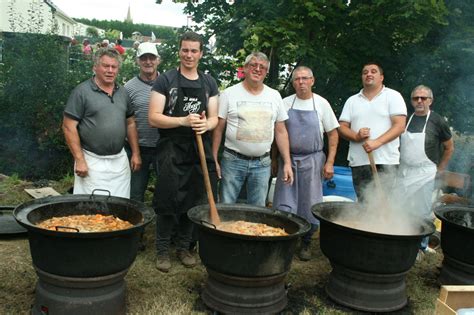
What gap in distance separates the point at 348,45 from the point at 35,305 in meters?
5.45

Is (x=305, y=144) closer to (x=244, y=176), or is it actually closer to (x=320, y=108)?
(x=320, y=108)

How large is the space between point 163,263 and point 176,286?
0.34 meters

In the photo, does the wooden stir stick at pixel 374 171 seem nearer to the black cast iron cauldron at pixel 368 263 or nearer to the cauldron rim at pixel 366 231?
the cauldron rim at pixel 366 231

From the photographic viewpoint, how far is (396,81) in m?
6.99

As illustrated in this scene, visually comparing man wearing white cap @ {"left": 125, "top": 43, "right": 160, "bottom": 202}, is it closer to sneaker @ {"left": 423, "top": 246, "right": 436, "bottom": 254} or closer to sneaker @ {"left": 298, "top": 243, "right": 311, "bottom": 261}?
sneaker @ {"left": 298, "top": 243, "right": 311, "bottom": 261}

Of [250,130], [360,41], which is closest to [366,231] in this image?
[250,130]

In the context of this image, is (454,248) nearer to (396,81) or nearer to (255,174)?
(255,174)

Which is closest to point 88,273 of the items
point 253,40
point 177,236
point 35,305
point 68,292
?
point 68,292

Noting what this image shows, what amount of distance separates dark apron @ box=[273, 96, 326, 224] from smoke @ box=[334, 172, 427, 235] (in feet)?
1.74

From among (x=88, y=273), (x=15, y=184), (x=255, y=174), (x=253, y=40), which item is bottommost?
(x=15, y=184)

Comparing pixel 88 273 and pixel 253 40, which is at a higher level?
pixel 253 40

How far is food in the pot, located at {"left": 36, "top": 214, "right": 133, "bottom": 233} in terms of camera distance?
11.0 feet

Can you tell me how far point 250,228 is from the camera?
376 centimetres

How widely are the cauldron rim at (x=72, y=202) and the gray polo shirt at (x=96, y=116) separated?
52 centimetres
